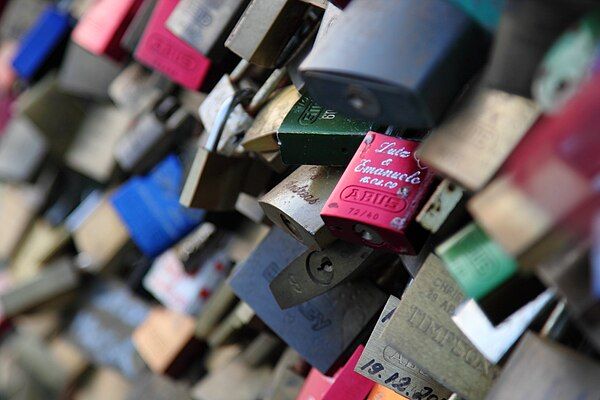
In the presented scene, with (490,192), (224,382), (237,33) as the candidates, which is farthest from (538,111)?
(224,382)

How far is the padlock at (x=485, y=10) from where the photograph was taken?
99 centimetres

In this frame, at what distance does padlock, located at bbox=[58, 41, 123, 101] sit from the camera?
8.56 feet

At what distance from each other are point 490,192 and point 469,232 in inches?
5.6

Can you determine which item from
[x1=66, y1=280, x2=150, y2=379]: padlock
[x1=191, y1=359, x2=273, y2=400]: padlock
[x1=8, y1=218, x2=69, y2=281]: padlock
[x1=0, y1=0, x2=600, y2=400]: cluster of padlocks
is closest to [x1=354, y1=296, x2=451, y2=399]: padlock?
[x1=0, y1=0, x2=600, y2=400]: cluster of padlocks

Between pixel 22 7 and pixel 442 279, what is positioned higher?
pixel 442 279

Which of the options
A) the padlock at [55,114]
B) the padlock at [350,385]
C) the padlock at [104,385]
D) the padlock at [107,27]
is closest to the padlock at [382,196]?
the padlock at [350,385]

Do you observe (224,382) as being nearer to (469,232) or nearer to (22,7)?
(469,232)

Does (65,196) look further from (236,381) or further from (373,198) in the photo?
(373,198)

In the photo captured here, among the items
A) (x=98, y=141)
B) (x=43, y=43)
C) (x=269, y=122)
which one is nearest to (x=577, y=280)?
(x=269, y=122)

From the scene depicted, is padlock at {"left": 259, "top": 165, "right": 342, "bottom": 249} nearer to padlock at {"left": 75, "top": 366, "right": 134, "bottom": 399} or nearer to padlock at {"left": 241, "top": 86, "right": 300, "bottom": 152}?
padlock at {"left": 241, "top": 86, "right": 300, "bottom": 152}

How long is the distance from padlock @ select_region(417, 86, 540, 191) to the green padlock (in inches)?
2.4

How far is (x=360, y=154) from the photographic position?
125 cm

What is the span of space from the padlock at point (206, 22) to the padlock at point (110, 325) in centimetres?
95

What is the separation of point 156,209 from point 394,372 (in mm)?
1093
